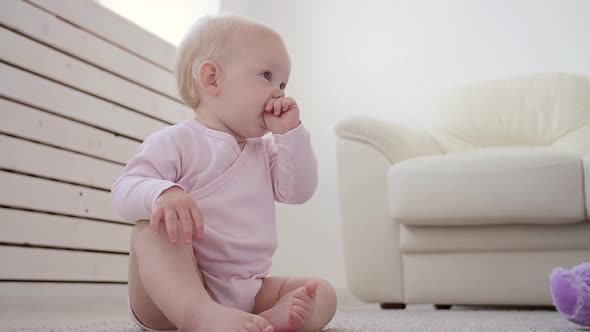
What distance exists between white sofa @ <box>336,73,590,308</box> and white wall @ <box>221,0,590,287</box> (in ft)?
3.17

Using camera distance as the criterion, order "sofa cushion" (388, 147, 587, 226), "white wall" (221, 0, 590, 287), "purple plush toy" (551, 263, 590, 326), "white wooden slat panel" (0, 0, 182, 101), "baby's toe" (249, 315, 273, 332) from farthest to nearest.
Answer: "white wall" (221, 0, 590, 287) < "white wooden slat panel" (0, 0, 182, 101) < "sofa cushion" (388, 147, 587, 226) < "purple plush toy" (551, 263, 590, 326) < "baby's toe" (249, 315, 273, 332)

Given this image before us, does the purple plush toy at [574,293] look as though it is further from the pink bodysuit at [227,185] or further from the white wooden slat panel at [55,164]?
the white wooden slat panel at [55,164]

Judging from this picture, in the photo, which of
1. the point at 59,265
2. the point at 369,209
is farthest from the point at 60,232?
the point at 369,209

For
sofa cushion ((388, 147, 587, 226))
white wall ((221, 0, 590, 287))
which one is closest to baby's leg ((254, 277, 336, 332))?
sofa cushion ((388, 147, 587, 226))

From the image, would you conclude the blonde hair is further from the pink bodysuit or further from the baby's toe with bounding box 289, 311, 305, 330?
the baby's toe with bounding box 289, 311, 305, 330

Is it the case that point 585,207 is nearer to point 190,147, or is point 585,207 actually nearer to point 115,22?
point 190,147

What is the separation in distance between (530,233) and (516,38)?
144 cm

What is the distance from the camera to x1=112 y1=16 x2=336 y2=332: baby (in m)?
0.83

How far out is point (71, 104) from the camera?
79.7 inches

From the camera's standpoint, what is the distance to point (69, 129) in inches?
78.7

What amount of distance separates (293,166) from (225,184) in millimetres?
121

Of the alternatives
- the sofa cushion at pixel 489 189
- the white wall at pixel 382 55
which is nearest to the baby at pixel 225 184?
the sofa cushion at pixel 489 189

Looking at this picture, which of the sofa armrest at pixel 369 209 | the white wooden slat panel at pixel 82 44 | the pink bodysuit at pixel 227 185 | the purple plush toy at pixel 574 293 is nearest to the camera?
the pink bodysuit at pixel 227 185

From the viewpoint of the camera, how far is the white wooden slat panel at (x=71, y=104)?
1789 millimetres
